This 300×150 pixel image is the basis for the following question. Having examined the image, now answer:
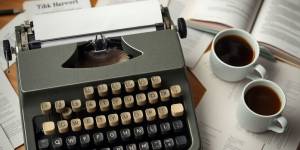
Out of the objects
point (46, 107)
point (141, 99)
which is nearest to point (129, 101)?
point (141, 99)

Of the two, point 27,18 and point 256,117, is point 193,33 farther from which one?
point 27,18

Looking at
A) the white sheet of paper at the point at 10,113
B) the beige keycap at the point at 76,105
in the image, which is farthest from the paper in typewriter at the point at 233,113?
the white sheet of paper at the point at 10,113

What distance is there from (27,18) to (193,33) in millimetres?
350

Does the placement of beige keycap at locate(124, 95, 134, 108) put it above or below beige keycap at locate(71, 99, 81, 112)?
above

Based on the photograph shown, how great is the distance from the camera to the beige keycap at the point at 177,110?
30.9 inches

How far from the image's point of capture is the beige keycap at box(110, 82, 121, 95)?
786 millimetres

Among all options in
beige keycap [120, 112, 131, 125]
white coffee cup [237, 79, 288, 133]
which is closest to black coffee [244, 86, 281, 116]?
white coffee cup [237, 79, 288, 133]

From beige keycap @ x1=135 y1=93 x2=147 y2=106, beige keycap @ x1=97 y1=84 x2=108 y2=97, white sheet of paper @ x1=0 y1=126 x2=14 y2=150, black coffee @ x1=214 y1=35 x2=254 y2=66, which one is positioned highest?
black coffee @ x1=214 y1=35 x2=254 y2=66

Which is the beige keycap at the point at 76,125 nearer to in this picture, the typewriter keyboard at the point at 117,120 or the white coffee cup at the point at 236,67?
the typewriter keyboard at the point at 117,120

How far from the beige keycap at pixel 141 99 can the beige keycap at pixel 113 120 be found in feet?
0.15

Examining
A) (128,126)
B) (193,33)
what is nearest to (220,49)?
(193,33)

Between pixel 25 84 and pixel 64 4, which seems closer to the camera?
pixel 25 84

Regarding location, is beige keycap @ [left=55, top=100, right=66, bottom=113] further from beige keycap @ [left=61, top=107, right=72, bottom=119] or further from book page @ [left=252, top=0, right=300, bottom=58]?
book page @ [left=252, top=0, right=300, bottom=58]

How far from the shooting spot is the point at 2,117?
872 mm
